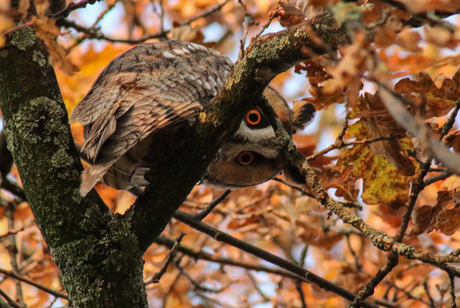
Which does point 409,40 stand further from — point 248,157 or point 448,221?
point 248,157

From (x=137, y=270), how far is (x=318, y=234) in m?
1.93

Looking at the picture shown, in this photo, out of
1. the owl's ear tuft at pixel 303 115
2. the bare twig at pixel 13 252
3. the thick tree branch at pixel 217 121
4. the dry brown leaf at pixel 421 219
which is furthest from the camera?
the bare twig at pixel 13 252

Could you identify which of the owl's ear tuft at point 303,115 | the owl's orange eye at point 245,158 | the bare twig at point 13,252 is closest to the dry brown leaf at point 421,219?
the owl's orange eye at point 245,158

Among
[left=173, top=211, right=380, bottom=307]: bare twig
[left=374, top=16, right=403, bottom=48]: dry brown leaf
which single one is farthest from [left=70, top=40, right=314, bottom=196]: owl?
[left=374, top=16, right=403, bottom=48]: dry brown leaf

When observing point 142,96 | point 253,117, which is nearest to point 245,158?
point 253,117

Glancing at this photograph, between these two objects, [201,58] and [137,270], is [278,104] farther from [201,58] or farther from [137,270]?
[137,270]

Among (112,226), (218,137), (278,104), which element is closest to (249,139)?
(278,104)

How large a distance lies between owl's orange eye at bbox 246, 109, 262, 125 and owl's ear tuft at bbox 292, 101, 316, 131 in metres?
0.42

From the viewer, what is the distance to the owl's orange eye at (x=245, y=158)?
2.73 m

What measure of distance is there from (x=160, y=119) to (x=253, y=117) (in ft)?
2.31

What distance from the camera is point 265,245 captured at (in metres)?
6.37

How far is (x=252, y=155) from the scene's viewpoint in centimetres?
274

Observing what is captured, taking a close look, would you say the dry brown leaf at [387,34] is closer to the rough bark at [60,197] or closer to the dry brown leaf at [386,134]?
the dry brown leaf at [386,134]

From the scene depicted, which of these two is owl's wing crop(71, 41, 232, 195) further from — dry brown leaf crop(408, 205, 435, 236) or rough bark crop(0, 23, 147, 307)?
dry brown leaf crop(408, 205, 435, 236)
